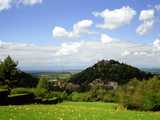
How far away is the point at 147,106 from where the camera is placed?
247ft

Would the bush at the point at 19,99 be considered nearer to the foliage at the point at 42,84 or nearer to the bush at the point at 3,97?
the bush at the point at 3,97

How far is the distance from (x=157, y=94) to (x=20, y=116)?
55809mm

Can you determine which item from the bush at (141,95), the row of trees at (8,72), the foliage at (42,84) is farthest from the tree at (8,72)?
the foliage at (42,84)

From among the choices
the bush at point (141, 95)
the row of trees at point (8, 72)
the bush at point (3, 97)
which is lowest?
the bush at point (141, 95)

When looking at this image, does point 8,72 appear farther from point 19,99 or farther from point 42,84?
point 42,84

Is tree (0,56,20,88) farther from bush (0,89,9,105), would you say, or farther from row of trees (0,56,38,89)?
bush (0,89,9,105)

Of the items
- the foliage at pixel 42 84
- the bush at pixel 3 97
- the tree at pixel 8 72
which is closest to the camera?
the bush at pixel 3 97

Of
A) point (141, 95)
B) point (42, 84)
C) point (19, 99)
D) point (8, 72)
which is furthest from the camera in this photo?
point (42, 84)

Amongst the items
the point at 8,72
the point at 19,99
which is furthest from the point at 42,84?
the point at 19,99

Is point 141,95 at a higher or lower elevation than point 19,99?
lower

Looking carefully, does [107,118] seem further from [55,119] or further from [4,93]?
[4,93]

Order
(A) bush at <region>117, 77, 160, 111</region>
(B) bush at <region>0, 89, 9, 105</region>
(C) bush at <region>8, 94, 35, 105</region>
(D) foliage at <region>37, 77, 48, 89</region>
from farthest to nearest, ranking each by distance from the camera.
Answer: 1. (D) foliage at <region>37, 77, 48, 89</region>
2. (A) bush at <region>117, 77, 160, 111</region>
3. (C) bush at <region>8, 94, 35, 105</region>
4. (B) bush at <region>0, 89, 9, 105</region>

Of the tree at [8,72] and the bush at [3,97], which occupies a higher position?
the tree at [8,72]

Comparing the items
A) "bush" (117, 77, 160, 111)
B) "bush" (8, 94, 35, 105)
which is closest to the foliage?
"bush" (117, 77, 160, 111)
